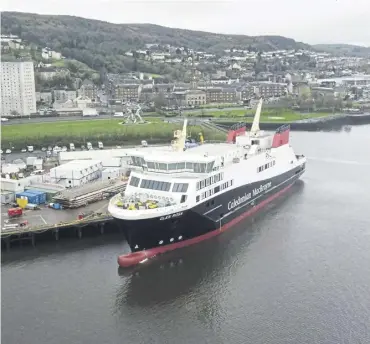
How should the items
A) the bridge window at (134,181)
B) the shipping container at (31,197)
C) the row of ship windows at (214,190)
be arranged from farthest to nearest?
the shipping container at (31,197) < the bridge window at (134,181) < the row of ship windows at (214,190)

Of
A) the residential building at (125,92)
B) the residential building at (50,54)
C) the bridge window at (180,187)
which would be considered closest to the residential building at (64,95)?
the residential building at (125,92)

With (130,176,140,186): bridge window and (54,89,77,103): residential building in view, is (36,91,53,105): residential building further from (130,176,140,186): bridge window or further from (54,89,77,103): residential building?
(130,176,140,186): bridge window

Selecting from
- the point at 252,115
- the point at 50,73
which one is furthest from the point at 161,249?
the point at 50,73

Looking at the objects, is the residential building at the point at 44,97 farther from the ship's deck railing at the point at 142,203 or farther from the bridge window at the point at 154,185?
the ship's deck railing at the point at 142,203

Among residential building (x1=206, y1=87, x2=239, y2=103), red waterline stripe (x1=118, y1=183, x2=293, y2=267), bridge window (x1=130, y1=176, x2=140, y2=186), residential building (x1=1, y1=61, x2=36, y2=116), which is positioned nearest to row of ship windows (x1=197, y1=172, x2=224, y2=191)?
red waterline stripe (x1=118, y1=183, x2=293, y2=267)

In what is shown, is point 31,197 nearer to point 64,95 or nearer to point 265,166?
point 265,166

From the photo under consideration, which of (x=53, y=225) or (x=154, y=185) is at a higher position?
(x=154, y=185)
